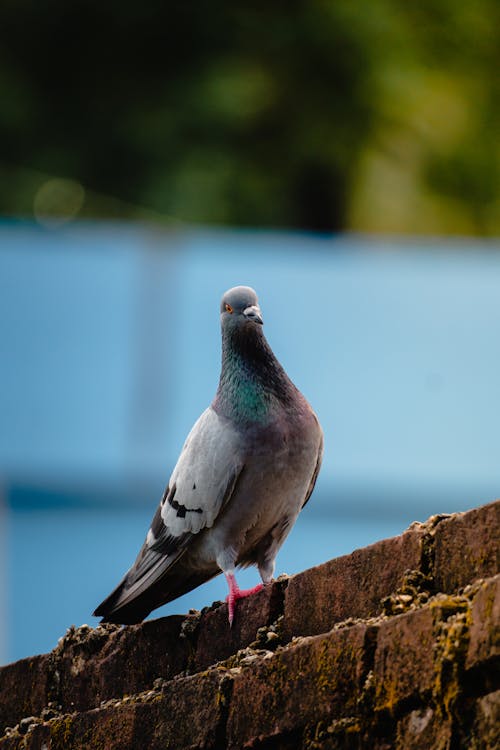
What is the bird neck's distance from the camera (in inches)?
185

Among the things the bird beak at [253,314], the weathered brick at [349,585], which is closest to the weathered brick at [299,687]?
the weathered brick at [349,585]

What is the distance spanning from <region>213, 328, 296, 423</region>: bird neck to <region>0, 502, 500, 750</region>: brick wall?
29.1 inches

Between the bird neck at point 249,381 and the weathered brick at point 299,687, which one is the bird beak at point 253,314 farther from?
the weathered brick at point 299,687

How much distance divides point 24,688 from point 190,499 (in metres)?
0.77

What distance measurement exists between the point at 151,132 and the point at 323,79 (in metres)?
1.99

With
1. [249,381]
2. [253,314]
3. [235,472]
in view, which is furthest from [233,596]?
[253,314]

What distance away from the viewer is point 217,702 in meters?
3.68

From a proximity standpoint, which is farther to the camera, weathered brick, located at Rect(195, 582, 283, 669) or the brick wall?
weathered brick, located at Rect(195, 582, 283, 669)

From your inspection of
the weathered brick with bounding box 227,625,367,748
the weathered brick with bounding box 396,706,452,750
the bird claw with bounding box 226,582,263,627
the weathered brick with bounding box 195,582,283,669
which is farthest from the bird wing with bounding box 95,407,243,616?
the weathered brick with bounding box 396,706,452,750

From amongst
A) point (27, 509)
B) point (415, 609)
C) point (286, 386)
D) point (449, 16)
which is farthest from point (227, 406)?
point (449, 16)

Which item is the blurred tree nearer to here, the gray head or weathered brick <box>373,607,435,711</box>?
the gray head

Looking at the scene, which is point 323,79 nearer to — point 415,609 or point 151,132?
point 151,132

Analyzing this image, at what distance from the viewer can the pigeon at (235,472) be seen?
4668mm

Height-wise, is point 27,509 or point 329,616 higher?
point 27,509
